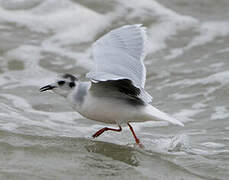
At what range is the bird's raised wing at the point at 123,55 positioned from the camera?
548 centimetres

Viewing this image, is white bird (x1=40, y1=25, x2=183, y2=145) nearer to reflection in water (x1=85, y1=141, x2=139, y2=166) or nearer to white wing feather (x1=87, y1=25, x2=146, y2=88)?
white wing feather (x1=87, y1=25, x2=146, y2=88)

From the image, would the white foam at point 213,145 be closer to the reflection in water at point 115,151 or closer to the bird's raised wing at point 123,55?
the reflection in water at point 115,151

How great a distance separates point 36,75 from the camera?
9.16 metres

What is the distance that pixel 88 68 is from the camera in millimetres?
9547

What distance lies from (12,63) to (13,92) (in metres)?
1.20

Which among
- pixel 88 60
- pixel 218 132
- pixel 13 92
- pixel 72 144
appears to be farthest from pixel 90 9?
pixel 72 144

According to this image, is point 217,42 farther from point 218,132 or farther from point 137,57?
point 137,57

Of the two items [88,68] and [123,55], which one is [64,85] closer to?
[123,55]

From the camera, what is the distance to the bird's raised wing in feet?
18.0

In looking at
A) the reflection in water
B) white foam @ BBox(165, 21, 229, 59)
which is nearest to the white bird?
the reflection in water

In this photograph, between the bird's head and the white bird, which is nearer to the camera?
the white bird

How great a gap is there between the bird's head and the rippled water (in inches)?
19.9

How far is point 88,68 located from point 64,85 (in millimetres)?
3442

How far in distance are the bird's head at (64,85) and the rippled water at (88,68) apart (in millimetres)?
506
